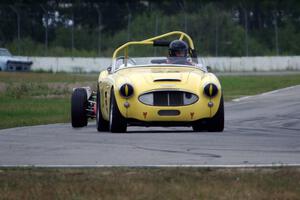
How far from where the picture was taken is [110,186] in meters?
9.16

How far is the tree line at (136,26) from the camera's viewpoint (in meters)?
58.3

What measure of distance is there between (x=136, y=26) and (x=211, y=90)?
45.3 m

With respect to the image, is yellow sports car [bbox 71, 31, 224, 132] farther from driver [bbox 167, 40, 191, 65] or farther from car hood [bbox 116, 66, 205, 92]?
driver [bbox 167, 40, 191, 65]

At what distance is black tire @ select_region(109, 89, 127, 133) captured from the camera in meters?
14.8

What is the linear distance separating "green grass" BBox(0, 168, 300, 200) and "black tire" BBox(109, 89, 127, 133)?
4.52m

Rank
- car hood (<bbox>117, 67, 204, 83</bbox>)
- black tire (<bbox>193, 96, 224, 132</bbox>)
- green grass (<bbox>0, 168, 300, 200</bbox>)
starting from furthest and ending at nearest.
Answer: black tire (<bbox>193, 96, 224, 132</bbox>), car hood (<bbox>117, 67, 204, 83</bbox>), green grass (<bbox>0, 168, 300, 200</bbox>)

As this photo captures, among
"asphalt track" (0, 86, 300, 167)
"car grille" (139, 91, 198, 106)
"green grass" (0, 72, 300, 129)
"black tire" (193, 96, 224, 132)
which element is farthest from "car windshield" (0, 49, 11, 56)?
"car grille" (139, 91, 198, 106)

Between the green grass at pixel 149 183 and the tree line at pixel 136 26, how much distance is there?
4686 centimetres

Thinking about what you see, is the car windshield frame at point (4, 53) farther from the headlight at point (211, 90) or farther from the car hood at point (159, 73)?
the headlight at point (211, 90)

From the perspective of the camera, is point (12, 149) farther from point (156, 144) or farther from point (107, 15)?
point (107, 15)

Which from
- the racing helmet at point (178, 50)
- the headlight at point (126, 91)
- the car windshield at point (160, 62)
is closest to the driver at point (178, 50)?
the racing helmet at point (178, 50)

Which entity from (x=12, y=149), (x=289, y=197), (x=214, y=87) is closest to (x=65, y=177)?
(x=289, y=197)

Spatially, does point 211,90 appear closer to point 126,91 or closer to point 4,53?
point 126,91

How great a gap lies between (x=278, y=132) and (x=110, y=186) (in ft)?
22.7
